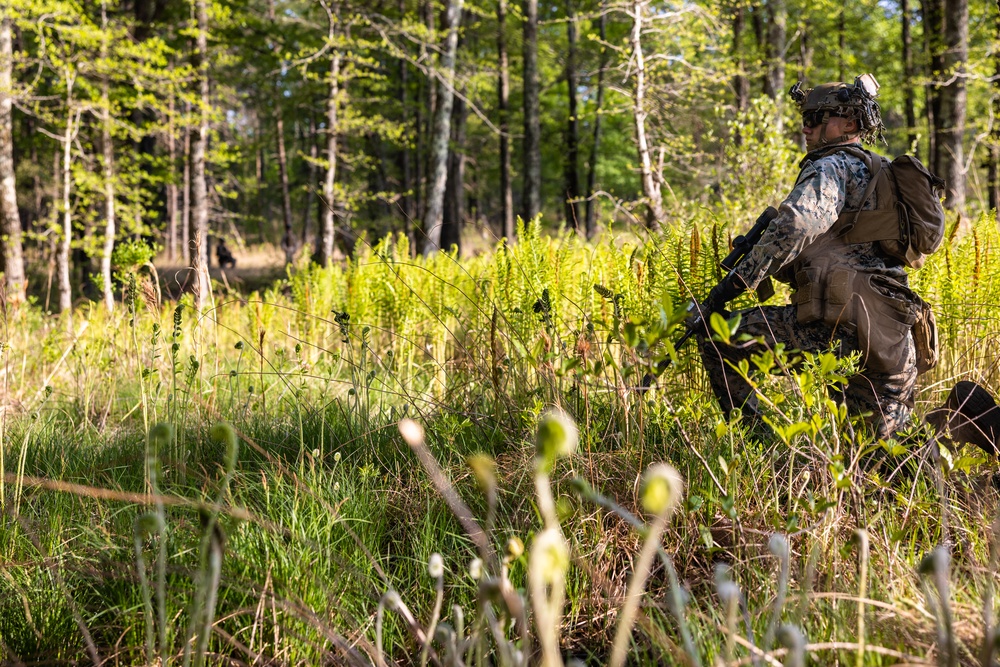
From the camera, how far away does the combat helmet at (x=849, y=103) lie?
3.22 m

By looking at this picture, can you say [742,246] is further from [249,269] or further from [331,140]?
[249,269]

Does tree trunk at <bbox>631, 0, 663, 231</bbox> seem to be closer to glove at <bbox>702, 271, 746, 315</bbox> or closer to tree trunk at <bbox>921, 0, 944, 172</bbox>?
tree trunk at <bbox>921, 0, 944, 172</bbox>

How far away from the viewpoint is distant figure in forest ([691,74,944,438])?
3.06 meters

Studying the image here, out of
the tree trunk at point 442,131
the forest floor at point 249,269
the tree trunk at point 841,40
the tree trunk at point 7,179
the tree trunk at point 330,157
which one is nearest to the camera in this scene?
the tree trunk at point 7,179

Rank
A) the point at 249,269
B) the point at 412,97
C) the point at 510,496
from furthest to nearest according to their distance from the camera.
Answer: the point at 249,269, the point at 412,97, the point at 510,496

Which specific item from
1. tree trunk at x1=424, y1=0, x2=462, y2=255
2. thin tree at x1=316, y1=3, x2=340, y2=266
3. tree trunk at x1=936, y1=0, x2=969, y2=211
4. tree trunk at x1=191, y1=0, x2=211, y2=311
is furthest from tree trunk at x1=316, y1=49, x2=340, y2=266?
tree trunk at x1=936, y1=0, x2=969, y2=211

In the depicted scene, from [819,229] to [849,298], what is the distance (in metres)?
0.33

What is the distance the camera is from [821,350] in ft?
10.5

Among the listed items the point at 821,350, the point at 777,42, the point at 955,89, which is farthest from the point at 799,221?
the point at 777,42

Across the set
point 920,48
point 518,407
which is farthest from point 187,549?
point 920,48

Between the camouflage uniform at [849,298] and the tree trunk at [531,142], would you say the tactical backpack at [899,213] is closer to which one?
the camouflage uniform at [849,298]

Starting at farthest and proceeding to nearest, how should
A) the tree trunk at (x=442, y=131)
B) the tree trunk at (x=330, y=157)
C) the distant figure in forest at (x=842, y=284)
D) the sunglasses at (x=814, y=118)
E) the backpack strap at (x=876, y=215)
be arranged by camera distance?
the tree trunk at (x=330, y=157) < the tree trunk at (x=442, y=131) < the sunglasses at (x=814, y=118) < the backpack strap at (x=876, y=215) < the distant figure in forest at (x=842, y=284)

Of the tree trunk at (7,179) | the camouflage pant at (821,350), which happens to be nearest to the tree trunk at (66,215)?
the tree trunk at (7,179)

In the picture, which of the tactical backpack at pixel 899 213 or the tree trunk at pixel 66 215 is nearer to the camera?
the tactical backpack at pixel 899 213
